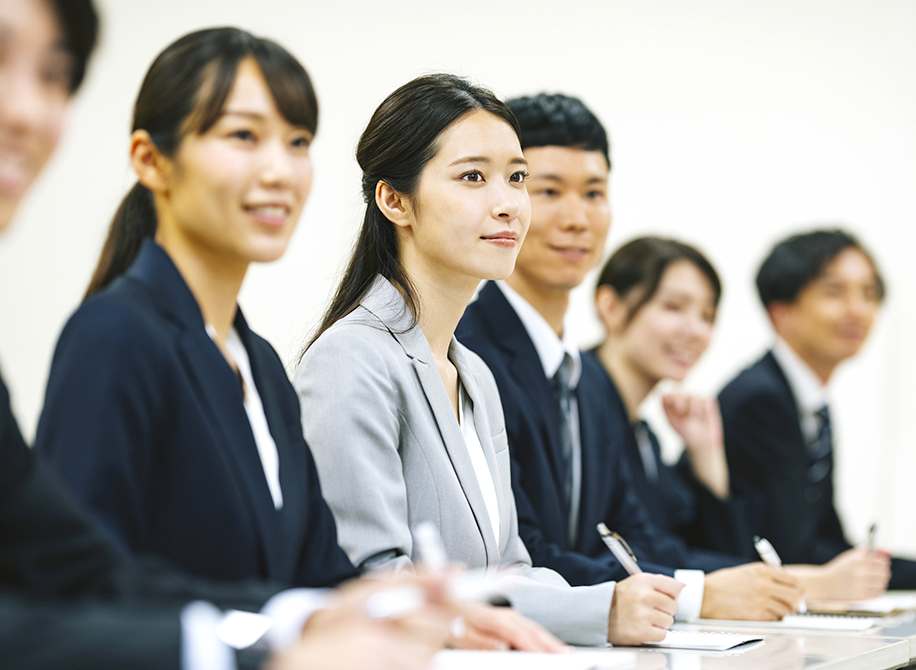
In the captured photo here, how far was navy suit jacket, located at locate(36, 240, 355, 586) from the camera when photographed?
1102 millimetres

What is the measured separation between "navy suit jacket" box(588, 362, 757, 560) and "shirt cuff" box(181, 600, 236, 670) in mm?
2002

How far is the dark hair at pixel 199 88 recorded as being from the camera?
1.24m

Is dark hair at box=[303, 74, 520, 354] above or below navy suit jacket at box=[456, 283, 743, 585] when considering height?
above

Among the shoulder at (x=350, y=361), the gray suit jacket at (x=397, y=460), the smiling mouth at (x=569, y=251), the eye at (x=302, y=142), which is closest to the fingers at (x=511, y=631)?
the gray suit jacket at (x=397, y=460)

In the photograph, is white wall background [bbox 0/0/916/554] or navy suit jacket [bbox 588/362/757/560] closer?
navy suit jacket [bbox 588/362/757/560]

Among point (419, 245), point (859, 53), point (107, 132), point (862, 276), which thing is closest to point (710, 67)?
point (859, 53)

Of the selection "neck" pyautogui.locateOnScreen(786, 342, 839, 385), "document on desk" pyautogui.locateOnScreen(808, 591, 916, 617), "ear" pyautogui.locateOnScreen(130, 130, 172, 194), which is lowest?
"document on desk" pyautogui.locateOnScreen(808, 591, 916, 617)

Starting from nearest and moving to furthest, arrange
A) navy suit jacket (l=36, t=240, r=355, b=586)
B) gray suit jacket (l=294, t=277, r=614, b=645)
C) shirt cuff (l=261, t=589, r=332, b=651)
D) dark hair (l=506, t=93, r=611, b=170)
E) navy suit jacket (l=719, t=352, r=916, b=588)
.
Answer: shirt cuff (l=261, t=589, r=332, b=651), navy suit jacket (l=36, t=240, r=355, b=586), gray suit jacket (l=294, t=277, r=614, b=645), dark hair (l=506, t=93, r=611, b=170), navy suit jacket (l=719, t=352, r=916, b=588)

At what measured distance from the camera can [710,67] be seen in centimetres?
464

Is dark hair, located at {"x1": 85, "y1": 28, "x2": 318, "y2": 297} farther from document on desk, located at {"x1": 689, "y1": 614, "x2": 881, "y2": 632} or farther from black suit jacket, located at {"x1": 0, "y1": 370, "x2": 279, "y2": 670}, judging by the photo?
document on desk, located at {"x1": 689, "y1": 614, "x2": 881, "y2": 632}

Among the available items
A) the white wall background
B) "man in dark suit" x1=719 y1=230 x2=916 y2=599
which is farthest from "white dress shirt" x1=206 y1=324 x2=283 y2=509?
"man in dark suit" x1=719 y1=230 x2=916 y2=599

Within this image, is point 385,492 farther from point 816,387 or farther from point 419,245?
point 816,387

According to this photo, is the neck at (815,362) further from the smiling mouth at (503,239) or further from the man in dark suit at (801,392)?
the smiling mouth at (503,239)

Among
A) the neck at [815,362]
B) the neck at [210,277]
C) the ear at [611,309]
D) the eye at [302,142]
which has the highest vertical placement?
the eye at [302,142]
